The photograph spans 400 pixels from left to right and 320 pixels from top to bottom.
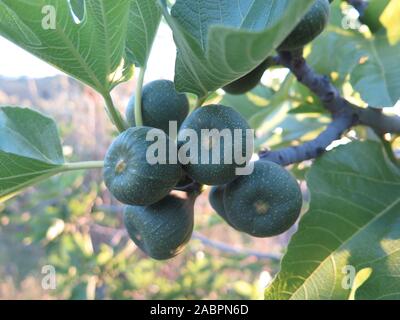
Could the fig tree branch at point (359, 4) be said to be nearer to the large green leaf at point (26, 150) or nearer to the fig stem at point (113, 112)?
the fig stem at point (113, 112)

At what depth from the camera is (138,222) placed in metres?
1.10

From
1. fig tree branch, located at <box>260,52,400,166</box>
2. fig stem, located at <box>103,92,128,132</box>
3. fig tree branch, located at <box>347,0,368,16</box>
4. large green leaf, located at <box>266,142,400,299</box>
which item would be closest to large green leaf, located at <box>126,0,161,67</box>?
fig stem, located at <box>103,92,128,132</box>

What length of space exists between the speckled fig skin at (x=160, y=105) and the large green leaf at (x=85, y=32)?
89 millimetres

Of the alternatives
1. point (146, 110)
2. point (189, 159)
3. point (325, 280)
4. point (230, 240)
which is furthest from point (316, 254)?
point (230, 240)

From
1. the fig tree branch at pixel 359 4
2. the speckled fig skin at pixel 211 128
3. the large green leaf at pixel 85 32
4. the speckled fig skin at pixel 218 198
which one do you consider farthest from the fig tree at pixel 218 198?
the fig tree branch at pixel 359 4

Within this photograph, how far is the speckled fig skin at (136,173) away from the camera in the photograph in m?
0.95

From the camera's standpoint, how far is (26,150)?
1.18m

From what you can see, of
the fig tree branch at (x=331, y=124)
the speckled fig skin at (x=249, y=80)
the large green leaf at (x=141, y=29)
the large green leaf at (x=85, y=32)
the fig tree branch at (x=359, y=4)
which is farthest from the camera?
the fig tree branch at (x=359, y=4)

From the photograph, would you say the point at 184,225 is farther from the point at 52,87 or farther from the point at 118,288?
the point at 52,87

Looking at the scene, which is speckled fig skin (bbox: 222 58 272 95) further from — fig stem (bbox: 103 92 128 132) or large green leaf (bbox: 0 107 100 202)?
large green leaf (bbox: 0 107 100 202)

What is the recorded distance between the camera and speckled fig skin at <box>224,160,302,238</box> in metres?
1.04

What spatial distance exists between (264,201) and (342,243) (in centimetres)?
29

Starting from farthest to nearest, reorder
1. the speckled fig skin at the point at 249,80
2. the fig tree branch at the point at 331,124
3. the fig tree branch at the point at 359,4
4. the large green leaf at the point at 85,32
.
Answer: the fig tree branch at the point at 359,4, the fig tree branch at the point at 331,124, the speckled fig skin at the point at 249,80, the large green leaf at the point at 85,32

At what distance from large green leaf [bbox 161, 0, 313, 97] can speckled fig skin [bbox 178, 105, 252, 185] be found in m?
0.06
